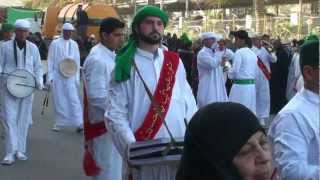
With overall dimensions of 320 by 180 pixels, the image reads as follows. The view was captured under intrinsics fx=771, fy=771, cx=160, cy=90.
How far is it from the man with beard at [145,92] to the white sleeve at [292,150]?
1.45m

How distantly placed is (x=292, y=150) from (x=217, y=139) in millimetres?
1225

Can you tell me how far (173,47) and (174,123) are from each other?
1754 centimetres

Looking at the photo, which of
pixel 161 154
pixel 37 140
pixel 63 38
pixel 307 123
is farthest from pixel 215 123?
pixel 63 38

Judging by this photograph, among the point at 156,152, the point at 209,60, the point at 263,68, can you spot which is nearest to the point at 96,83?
the point at 156,152

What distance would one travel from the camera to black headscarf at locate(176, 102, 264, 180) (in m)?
2.49

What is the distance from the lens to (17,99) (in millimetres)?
10406

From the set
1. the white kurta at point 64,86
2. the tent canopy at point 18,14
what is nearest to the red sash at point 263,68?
the white kurta at point 64,86

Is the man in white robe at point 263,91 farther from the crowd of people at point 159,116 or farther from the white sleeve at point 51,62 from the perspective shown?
the crowd of people at point 159,116

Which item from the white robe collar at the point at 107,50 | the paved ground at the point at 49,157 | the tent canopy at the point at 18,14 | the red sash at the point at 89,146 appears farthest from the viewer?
the tent canopy at the point at 18,14

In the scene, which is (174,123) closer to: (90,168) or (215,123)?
(90,168)

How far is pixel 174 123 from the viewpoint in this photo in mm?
5117

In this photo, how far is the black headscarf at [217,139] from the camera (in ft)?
8.18

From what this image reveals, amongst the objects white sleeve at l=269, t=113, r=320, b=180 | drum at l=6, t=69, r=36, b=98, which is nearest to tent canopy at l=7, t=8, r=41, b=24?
drum at l=6, t=69, r=36, b=98

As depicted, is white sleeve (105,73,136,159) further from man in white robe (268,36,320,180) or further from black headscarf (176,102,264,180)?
black headscarf (176,102,264,180)
